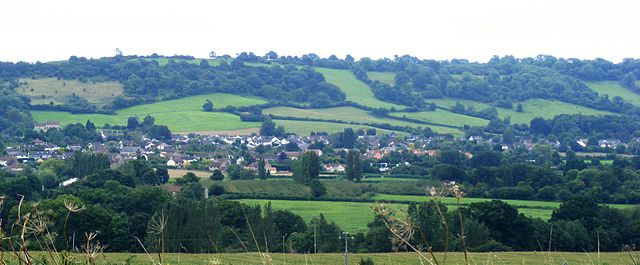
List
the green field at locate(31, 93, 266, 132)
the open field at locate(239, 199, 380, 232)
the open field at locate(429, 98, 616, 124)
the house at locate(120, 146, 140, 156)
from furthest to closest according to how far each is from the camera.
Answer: the open field at locate(429, 98, 616, 124)
the green field at locate(31, 93, 266, 132)
the house at locate(120, 146, 140, 156)
the open field at locate(239, 199, 380, 232)

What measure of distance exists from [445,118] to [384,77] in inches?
1331

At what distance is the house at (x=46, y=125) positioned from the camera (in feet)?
360

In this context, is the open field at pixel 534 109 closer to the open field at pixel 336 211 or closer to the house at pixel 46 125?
the house at pixel 46 125

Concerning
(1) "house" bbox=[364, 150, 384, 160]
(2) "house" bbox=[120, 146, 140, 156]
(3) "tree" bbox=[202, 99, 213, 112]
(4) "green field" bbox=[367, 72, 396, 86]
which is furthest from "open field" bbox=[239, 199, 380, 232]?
(4) "green field" bbox=[367, 72, 396, 86]

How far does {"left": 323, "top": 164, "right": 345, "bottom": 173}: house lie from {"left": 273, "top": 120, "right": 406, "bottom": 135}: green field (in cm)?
3433

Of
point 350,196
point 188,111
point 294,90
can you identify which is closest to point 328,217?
point 350,196

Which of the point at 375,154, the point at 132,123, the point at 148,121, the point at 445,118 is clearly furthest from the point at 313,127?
the point at 375,154

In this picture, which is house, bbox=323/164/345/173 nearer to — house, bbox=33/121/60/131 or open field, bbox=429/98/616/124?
house, bbox=33/121/60/131

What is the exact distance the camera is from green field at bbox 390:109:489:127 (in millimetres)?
130000

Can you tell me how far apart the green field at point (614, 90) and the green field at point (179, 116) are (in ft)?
191

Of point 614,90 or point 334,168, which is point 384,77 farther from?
point 334,168

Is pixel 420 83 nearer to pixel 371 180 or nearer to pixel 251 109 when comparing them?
pixel 251 109

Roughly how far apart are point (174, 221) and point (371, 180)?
36.0 meters

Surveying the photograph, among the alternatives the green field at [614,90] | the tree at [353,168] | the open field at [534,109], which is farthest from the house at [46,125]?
the green field at [614,90]
